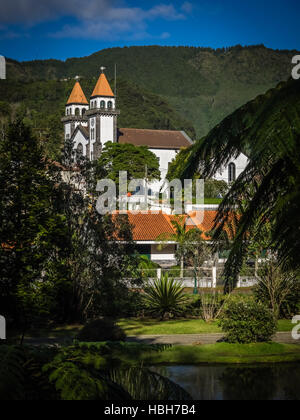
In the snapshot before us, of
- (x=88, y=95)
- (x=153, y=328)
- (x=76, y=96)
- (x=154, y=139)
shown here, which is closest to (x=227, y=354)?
(x=153, y=328)

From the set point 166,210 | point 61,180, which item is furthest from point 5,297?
point 166,210

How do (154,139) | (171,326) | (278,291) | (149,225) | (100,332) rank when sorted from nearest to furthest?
(100,332), (171,326), (278,291), (149,225), (154,139)

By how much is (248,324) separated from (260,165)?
1126 cm

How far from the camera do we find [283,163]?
16.0ft

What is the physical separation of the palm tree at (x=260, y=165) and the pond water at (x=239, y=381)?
663 cm

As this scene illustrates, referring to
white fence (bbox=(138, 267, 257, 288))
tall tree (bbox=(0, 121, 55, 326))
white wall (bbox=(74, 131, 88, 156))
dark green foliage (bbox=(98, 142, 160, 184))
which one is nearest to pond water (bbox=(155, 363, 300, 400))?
tall tree (bbox=(0, 121, 55, 326))

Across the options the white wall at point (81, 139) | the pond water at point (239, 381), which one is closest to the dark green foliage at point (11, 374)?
the pond water at point (239, 381)

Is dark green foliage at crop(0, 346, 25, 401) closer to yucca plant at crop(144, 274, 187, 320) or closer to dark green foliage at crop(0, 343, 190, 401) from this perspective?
dark green foliage at crop(0, 343, 190, 401)

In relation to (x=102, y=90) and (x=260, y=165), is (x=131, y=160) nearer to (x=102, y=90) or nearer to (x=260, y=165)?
(x=102, y=90)

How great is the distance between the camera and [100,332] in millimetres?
14195

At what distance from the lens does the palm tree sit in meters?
4.03

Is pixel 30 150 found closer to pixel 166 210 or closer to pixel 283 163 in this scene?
pixel 283 163

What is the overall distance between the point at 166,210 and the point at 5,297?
1200 inches

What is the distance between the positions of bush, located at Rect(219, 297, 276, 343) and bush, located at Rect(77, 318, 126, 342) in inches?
115
